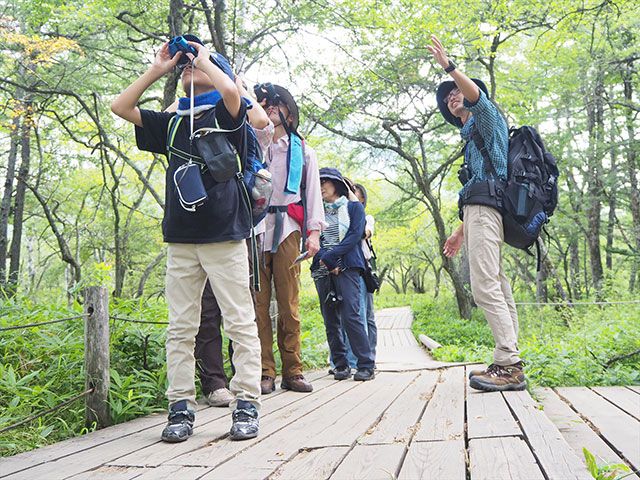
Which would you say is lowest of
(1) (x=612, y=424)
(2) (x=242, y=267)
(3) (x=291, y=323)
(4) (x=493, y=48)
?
(1) (x=612, y=424)

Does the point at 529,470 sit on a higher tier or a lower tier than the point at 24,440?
higher

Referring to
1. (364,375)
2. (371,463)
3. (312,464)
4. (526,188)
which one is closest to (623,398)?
(526,188)

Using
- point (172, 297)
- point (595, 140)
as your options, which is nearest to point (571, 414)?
point (172, 297)

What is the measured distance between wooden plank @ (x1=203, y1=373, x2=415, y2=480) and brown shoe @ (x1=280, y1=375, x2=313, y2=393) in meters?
0.34

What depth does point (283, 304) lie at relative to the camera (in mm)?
4426

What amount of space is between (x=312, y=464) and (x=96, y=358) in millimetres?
1803

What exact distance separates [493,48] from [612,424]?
37.2 ft

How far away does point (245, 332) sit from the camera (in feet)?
9.60

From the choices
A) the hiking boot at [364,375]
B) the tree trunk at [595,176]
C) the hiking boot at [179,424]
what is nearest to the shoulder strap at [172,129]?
the hiking boot at [179,424]

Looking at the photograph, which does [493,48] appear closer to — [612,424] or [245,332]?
[612,424]

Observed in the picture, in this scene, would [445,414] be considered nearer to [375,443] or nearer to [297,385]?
[375,443]

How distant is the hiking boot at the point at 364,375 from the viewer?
16.3 feet

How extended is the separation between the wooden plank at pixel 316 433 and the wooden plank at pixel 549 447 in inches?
30.0

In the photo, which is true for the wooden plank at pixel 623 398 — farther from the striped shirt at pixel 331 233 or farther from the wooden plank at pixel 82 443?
the wooden plank at pixel 82 443
